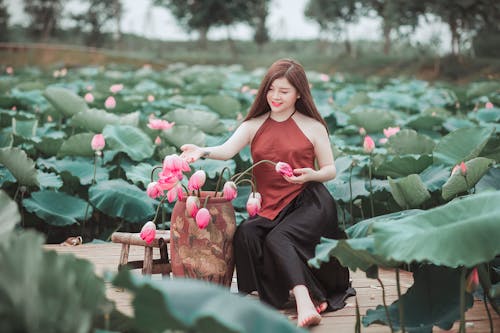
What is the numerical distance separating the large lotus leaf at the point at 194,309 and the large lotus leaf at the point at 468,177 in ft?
4.98

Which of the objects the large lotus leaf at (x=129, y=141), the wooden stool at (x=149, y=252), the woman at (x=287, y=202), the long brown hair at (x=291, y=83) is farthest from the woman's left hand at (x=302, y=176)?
the large lotus leaf at (x=129, y=141)

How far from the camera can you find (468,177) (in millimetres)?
2455

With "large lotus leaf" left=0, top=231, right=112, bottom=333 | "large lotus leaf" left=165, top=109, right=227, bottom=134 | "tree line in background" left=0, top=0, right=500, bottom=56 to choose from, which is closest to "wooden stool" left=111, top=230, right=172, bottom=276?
"large lotus leaf" left=0, top=231, right=112, bottom=333

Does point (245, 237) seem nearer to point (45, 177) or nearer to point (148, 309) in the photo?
point (148, 309)

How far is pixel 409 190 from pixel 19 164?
1.86 meters

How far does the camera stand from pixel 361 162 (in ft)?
11.9

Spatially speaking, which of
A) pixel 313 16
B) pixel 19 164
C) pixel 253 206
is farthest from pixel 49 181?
pixel 313 16

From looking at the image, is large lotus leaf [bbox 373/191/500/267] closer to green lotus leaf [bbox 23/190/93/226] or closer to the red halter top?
the red halter top

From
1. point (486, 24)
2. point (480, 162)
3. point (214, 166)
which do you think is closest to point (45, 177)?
point (214, 166)

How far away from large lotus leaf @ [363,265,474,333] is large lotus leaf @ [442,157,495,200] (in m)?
0.48

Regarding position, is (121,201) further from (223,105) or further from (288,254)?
(223,105)

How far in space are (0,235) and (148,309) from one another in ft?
1.43

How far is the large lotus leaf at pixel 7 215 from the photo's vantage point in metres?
1.38

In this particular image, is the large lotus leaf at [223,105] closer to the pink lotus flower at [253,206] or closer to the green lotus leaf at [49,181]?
the green lotus leaf at [49,181]
